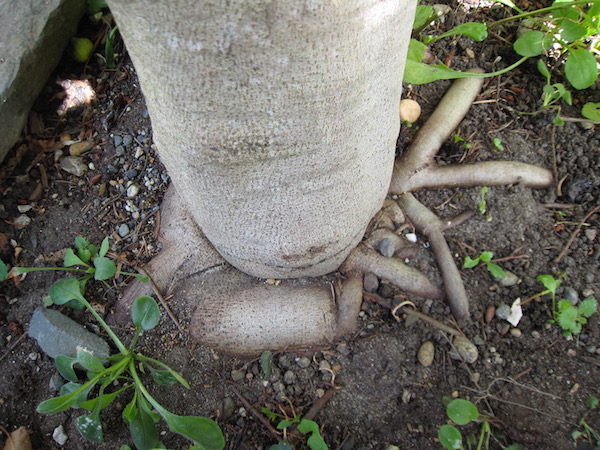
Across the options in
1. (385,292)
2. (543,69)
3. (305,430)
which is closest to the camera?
(305,430)

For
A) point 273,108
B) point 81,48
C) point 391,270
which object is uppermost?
point 273,108

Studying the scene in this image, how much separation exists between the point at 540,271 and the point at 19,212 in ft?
7.71

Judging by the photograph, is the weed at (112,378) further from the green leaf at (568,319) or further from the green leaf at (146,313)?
the green leaf at (568,319)

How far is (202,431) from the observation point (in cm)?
148

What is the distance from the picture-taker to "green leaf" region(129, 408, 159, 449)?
5.13ft

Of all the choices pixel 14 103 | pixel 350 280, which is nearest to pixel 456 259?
pixel 350 280

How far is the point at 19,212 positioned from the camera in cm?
217

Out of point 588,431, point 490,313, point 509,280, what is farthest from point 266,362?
point 588,431

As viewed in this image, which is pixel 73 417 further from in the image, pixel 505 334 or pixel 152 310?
pixel 505 334

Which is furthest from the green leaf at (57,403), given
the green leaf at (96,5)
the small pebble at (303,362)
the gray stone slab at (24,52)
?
the green leaf at (96,5)

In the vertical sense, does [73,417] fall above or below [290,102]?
below

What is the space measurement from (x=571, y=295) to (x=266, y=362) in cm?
124

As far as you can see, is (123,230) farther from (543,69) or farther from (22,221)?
(543,69)

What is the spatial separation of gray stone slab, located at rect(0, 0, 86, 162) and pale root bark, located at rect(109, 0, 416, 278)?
1.27 meters
